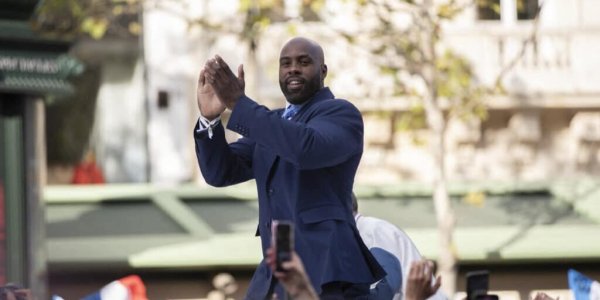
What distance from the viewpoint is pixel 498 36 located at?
21.7 metres

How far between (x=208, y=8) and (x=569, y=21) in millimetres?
4285

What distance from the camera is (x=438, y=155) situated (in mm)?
15648

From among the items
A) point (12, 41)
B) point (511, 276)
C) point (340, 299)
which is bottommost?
point (511, 276)

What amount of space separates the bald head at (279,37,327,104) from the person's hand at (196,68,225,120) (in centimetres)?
28

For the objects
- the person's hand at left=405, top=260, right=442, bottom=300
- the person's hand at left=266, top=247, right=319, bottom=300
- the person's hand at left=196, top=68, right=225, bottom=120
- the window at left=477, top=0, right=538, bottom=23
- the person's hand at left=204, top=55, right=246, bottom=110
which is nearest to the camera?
the person's hand at left=266, top=247, right=319, bottom=300

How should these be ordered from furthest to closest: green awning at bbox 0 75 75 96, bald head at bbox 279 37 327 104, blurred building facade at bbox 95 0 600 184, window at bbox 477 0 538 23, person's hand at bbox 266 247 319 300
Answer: window at bbox 477 0 538 23, blurred building facade at bbox 95 0 600 184, green awning at bbox 0 75 75 96, bald head at bbox 279 37 327 104, person's hand at bbox 266 247 319 300

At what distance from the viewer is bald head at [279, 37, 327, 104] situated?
6164mm

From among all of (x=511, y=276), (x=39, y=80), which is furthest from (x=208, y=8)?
(x=39, y=80)

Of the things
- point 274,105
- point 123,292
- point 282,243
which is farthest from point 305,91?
point 274,105

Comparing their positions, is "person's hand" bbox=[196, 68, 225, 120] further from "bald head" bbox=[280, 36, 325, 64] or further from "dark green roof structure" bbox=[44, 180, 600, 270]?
"dark green roof structure" bbox=[44, 180, 600, 270]

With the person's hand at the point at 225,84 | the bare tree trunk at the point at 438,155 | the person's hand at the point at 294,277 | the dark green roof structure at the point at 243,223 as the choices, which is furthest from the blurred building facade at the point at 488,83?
the person's hand at the point at 294,277

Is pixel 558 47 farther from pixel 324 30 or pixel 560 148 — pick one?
pixel 324 30

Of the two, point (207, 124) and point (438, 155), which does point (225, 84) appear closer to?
point (207, 124)

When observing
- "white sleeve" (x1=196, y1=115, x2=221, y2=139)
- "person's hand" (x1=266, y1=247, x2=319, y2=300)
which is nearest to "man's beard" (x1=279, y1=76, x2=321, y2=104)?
"white sleeve" (x1=196, y1=115, x2=221, y2=139)
